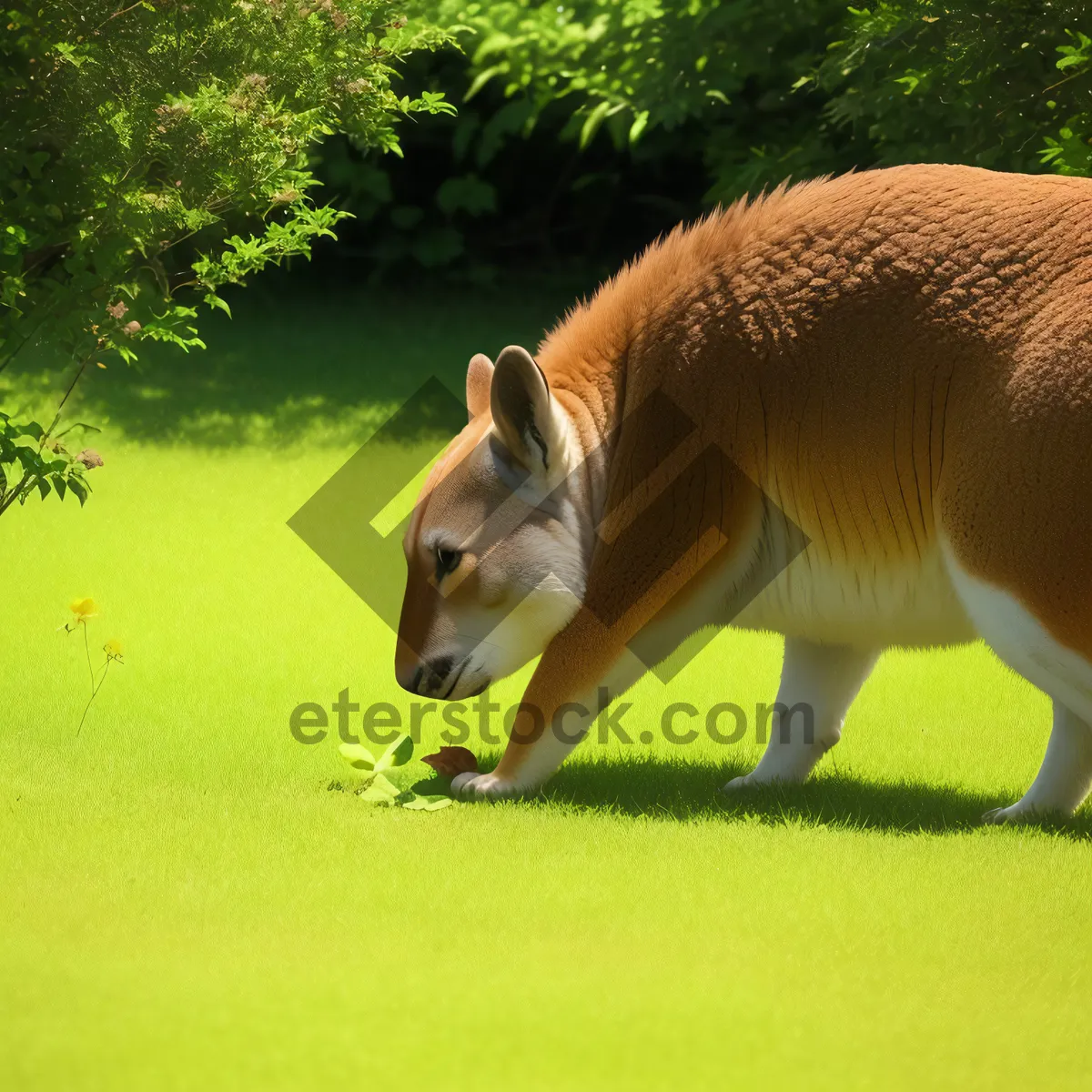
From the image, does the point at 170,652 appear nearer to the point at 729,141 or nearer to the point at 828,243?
the point at 828,243

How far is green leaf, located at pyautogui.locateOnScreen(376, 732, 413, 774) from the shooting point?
19.6 ft

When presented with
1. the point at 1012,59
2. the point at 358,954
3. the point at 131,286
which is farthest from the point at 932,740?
the point at 1012,59

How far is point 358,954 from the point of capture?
169 inches

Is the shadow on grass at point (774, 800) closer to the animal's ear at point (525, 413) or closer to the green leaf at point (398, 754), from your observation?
the green leaf at point (398, 754)

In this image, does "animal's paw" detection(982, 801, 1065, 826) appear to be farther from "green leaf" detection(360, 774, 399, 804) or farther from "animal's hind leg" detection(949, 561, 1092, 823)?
"green leaf" detection(360, 774, 399, 804)

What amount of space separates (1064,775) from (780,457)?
1487 millimetres

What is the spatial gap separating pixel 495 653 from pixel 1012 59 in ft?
27.7

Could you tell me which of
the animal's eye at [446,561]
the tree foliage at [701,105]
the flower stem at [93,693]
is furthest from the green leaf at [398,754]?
the tree foliage at [701,105]

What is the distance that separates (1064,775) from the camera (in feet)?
18.7

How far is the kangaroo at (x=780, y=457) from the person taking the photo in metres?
5.38

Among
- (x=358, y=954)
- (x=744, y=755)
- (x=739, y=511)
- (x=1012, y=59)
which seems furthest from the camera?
(x=1012, y=59)

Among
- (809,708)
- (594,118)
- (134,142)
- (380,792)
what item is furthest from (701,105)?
(380,792)

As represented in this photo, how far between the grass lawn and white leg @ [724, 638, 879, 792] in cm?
15

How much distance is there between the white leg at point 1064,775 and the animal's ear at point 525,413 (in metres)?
1.99
